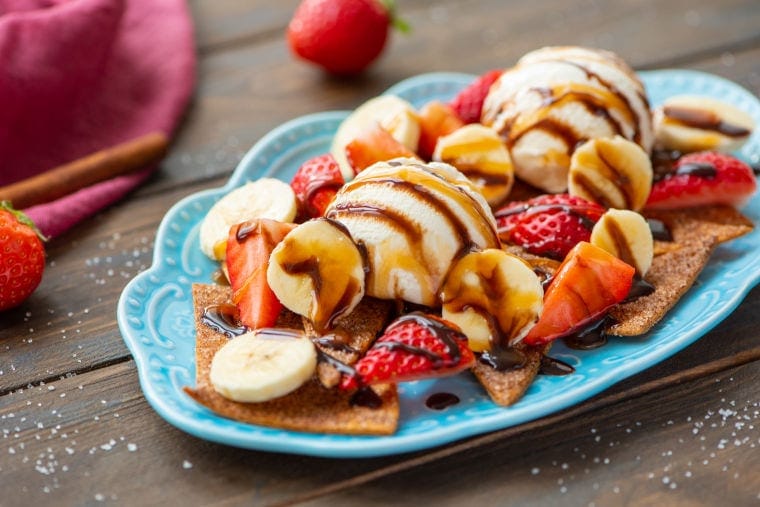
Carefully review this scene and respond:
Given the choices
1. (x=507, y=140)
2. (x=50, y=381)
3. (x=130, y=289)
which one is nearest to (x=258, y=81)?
(x=507, y=140)

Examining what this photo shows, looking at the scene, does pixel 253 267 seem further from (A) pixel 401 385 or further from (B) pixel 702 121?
(B) pixel 702 121

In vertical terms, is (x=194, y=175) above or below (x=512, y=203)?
below

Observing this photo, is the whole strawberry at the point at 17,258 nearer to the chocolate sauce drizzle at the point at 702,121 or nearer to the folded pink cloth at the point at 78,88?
the folded pink cloth at the point at 78,88

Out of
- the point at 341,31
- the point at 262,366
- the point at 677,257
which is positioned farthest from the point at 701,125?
the point at 262,366

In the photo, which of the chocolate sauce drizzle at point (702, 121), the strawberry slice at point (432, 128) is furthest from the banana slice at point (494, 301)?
the chocolate sauce drizzle at point (702, 121)

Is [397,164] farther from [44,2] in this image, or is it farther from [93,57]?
[44,2]

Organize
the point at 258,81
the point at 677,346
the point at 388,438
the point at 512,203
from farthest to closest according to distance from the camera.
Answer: the point at 258,81 → the point at 512,203 → the point at 677,346 → the point at 388,438
